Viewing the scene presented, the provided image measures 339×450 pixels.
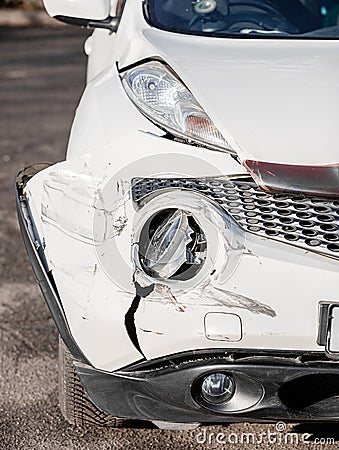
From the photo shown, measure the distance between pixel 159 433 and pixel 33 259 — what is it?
0.81 metres

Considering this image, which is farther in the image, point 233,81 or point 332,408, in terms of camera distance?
point 233,81

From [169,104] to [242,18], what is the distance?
0.83 meters

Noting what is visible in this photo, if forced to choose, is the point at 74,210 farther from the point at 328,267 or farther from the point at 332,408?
the point at 332,408

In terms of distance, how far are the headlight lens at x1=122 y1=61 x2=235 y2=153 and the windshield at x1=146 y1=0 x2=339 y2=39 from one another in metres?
0.41

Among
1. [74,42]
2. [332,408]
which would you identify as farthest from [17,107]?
[332,408]

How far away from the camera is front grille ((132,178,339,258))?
230cm

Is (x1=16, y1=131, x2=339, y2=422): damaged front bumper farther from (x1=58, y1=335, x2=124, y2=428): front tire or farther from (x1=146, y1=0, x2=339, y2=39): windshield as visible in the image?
(x1=146, y1=0, x2=339, y2=39): windshield

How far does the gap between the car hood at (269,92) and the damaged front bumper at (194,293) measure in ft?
0.42

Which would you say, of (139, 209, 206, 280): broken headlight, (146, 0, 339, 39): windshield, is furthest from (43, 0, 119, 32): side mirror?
(139, 209, 206, 280): broken headlight

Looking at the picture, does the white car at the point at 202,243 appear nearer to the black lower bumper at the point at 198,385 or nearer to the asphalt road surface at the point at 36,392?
the black lower bumper at the point at 198,385

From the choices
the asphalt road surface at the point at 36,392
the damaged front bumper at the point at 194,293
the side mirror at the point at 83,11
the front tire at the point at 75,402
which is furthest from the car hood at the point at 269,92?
the asphalt road surface at the point at 36,392

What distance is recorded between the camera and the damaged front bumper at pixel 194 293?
2.28 m

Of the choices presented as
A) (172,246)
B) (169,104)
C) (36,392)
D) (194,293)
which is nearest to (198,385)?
(194,293)

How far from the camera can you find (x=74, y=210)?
2.47m
